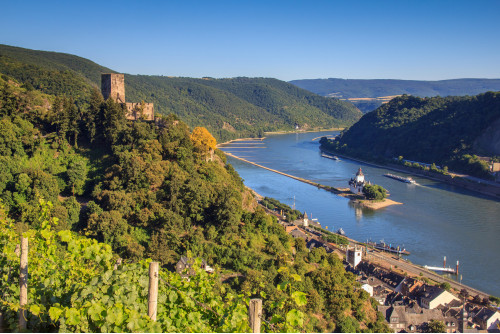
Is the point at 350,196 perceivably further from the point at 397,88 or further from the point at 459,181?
the point at 397,88

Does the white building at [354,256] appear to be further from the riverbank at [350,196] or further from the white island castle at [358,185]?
the white island castle at [358,185]

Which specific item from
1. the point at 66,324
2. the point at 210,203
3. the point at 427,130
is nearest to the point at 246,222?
the point at 210,203

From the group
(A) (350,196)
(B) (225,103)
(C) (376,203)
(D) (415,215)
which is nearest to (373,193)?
(C) (376,203)

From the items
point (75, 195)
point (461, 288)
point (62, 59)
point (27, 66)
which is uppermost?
point (62, 59)

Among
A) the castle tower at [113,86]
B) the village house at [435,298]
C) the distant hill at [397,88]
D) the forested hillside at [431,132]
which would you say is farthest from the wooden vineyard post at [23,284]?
the distant hill at [397,88]

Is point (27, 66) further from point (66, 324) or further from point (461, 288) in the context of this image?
point (66, 324)

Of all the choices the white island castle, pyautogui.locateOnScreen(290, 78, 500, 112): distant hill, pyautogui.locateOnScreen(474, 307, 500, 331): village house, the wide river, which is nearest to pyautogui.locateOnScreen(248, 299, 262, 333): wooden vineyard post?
pyautogui.locateOnScreen(474, 307, 500, 331): village house
